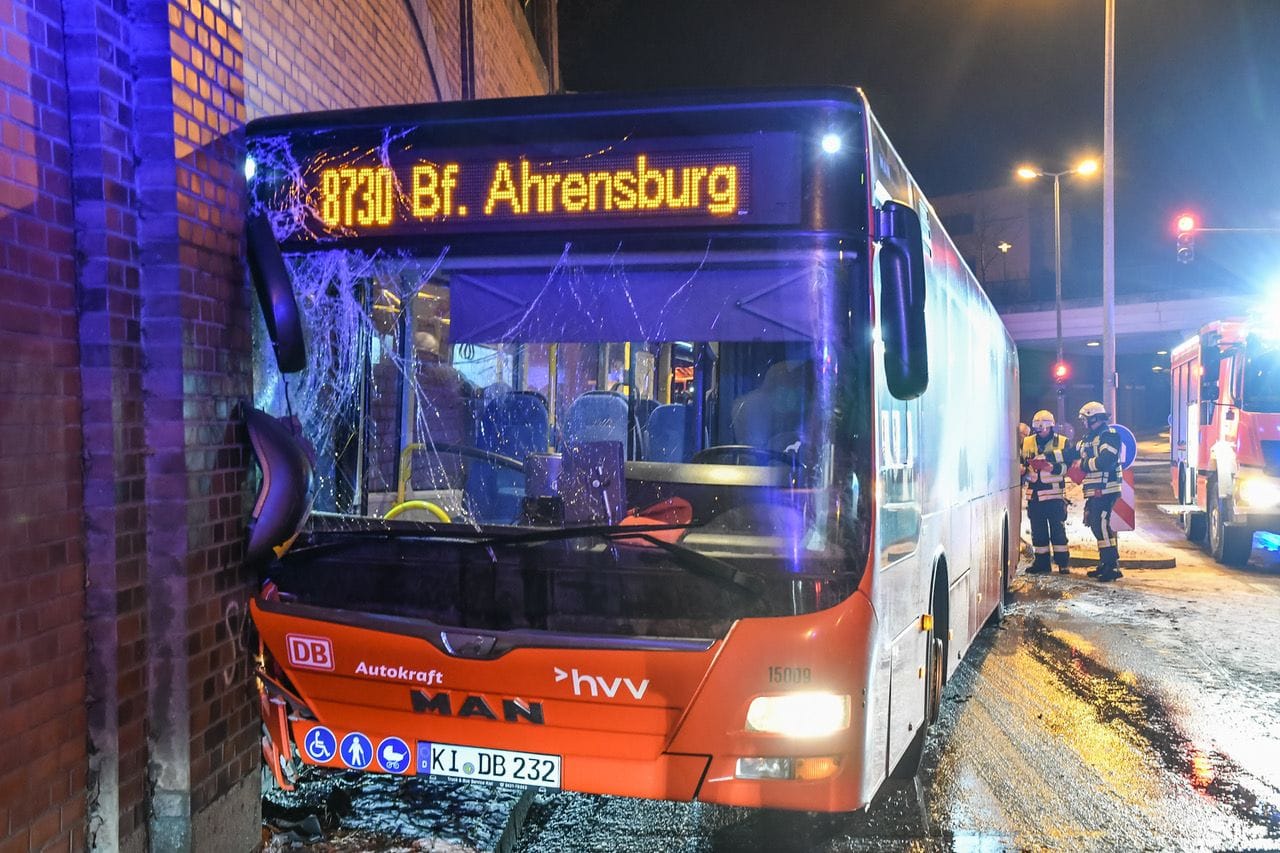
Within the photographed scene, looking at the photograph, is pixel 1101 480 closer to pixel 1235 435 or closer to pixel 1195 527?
pixel 1235 435

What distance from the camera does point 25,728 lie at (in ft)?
9.91

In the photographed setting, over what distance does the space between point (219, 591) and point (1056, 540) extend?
34.4ft

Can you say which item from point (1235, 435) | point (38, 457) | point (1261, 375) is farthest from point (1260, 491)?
point (38, 457)

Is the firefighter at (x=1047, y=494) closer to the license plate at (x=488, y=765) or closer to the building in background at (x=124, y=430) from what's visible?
the license plate at (x=488, y=765)

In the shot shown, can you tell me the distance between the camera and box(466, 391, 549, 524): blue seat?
3.61 meters

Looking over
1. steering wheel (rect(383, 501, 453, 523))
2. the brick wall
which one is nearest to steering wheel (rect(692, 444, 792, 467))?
steering wheel (rect(383, 501, 453, 523))

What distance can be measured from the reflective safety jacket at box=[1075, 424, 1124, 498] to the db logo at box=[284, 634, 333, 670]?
10472 millimetres

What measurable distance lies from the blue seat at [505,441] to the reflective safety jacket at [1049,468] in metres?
9.44

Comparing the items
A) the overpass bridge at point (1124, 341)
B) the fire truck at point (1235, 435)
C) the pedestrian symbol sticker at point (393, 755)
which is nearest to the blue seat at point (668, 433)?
the pedestrian symbol sticker at point (393, 755)

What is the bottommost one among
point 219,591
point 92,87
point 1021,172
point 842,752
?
point 842,752

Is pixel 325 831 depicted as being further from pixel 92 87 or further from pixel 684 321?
pixel 92 87

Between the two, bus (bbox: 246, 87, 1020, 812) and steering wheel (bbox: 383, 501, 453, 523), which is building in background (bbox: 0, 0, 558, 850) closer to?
bus (bbox: 246, 87, 1020, 812)

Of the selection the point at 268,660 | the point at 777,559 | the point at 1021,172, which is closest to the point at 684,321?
the point at 777,559

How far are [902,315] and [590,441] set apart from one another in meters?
1.19
